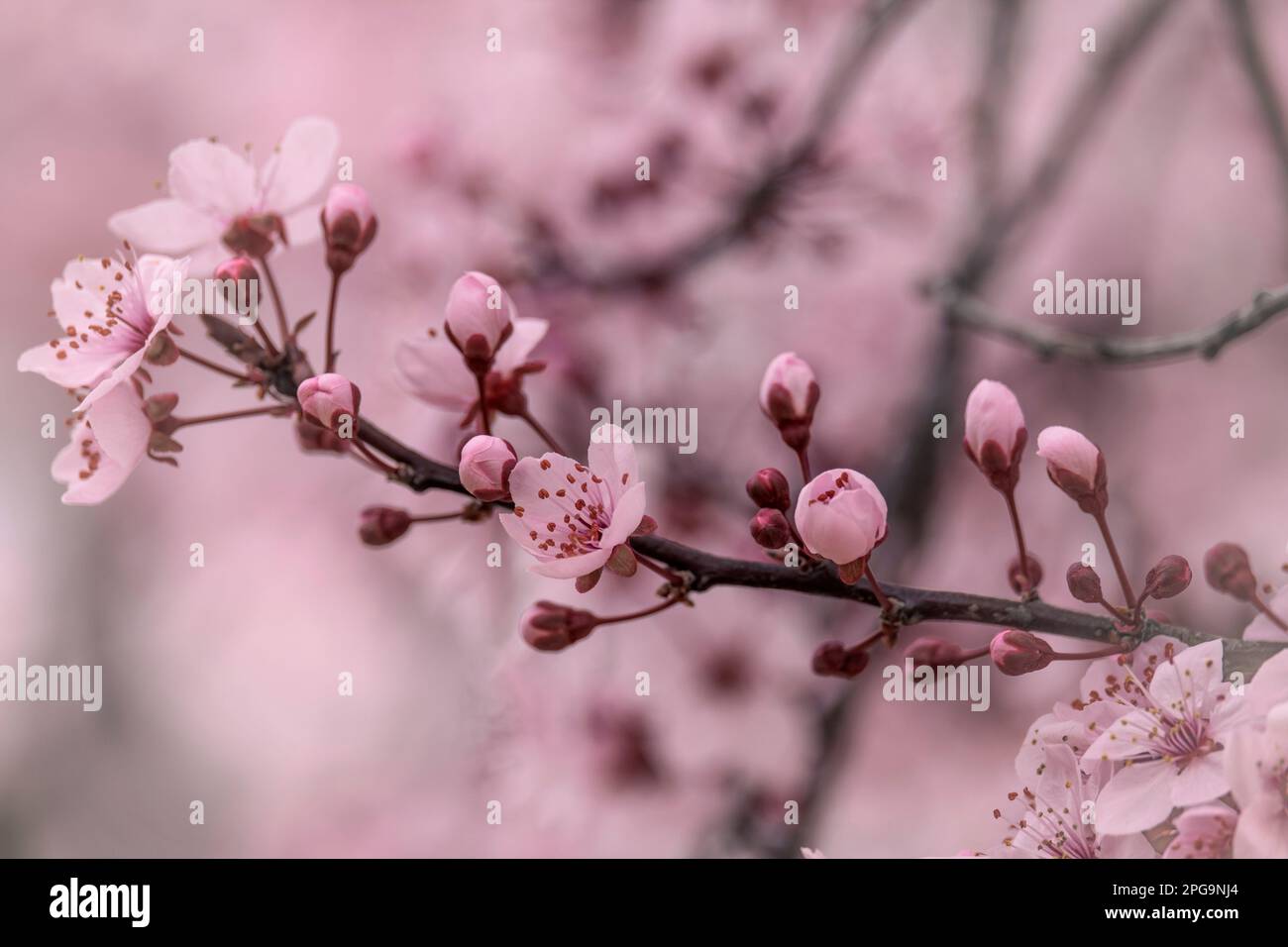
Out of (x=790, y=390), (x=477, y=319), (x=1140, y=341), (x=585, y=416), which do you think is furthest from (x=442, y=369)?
(x=585, y=416)

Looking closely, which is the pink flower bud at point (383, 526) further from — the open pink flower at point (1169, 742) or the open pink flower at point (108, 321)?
the open pink flower at point (1169, 742)

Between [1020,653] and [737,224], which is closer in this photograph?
[1020,653]

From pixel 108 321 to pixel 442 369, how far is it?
138 mm

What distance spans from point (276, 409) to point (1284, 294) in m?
0.46

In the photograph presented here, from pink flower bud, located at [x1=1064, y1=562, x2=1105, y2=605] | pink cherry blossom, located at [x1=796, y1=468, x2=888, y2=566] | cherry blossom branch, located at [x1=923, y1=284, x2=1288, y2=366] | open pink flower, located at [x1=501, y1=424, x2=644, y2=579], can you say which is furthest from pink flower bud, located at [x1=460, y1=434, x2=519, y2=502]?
cherry blossom branch, located at [x1=923, y1=284, x2=1288, y2=366]

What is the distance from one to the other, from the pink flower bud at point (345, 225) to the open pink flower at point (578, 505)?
0.50ft

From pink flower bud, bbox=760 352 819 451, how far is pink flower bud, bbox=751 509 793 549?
0.05 m

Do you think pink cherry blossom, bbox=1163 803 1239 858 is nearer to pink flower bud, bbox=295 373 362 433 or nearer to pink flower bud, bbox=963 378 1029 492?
pink flower bud, bbox=963 378 1029 492

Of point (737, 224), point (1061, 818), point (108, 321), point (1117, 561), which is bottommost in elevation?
A: point (1061, 818)

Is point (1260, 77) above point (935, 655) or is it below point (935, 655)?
above

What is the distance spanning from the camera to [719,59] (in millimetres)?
1164

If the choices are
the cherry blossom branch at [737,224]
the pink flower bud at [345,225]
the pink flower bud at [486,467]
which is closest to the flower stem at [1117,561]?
the pink flower bud at [486,467]

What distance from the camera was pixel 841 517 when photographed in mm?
350

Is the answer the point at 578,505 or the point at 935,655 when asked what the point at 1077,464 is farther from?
the point at 578,505
